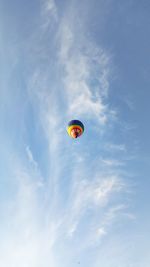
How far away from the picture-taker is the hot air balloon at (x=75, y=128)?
63.6m

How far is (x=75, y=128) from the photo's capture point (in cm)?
6359

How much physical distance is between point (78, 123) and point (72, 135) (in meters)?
2.60

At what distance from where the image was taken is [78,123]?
63.8 meters

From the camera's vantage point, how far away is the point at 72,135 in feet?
210

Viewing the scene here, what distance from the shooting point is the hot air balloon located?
2504 inches
